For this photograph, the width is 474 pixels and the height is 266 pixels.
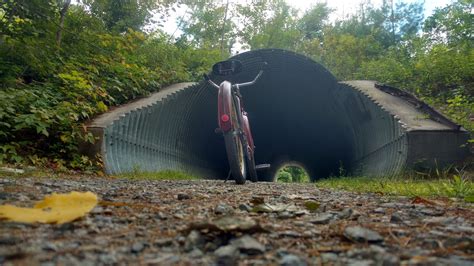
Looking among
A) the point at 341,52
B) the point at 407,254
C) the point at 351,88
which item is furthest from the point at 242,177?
the point at 341,52

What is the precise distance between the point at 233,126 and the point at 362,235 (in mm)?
4528

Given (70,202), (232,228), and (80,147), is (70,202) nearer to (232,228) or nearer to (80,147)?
(232,228)

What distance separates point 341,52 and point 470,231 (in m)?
21.9

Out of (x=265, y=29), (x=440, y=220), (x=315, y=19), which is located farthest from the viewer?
(x=315, y=19)

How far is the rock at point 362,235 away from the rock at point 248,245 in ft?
1.56

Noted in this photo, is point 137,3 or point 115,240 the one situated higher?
point 137,3

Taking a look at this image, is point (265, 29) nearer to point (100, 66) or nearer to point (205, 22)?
point (205, 22)

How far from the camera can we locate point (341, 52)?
22.8m

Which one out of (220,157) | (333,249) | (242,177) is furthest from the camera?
(220,157)

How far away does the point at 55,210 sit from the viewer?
72.0 inches

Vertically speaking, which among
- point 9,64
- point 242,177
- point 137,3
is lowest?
point 242,177

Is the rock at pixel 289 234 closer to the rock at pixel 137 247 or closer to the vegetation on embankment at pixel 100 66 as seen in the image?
the rock at pixel 137 247

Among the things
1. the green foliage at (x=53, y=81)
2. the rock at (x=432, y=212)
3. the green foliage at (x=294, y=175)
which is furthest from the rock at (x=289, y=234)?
the green foliage at (x=294, y=175)

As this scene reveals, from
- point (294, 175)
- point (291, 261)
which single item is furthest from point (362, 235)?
point (294, 175)
